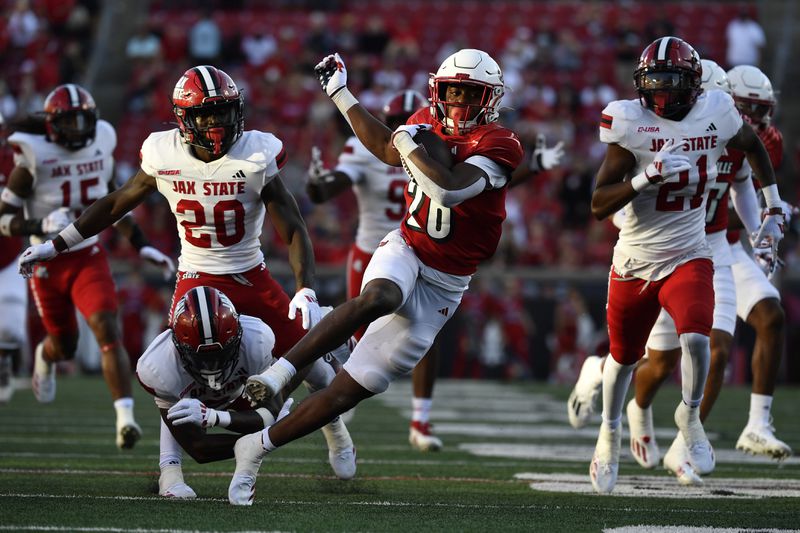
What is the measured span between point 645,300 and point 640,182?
0.62 metres

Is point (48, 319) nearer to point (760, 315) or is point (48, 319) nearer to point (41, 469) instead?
point (41, 469)

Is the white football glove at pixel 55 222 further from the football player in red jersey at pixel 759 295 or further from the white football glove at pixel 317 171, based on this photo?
the football player in red jersey at pixel 759 295

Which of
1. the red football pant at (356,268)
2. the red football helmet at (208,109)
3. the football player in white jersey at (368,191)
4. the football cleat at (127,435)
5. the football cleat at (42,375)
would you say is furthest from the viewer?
the football cleat at (42,375)

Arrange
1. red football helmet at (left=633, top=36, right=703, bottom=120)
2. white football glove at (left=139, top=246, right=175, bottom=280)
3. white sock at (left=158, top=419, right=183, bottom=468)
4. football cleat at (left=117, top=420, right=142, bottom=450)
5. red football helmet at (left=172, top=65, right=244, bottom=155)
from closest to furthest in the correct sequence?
1. white sock at (left=158, top=419, right=183, bottom=468)
2. red football helmet at (left=172, top=65, right=244, bottom=155)
3. red football helmet at (left=633, top=36, right=703, bottom=120)
4. football cleat at (left=117, top=420, right=142, bottom=450)
5. white football glove at (left=139, top=246, right=175, bottom=280)

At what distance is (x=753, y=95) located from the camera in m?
6.34

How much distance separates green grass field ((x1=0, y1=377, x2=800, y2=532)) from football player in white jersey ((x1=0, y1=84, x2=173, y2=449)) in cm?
72

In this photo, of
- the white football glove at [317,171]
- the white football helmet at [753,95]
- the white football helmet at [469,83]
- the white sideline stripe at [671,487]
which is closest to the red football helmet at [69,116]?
the white football glove at [317,171]

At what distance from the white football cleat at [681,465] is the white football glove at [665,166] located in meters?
1.23

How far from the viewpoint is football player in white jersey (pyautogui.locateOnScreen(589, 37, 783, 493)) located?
5109 millimetres

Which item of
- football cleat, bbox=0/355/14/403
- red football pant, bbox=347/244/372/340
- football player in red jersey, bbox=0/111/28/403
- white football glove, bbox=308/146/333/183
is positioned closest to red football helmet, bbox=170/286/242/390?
white football glove, bbox=308/146/333/183

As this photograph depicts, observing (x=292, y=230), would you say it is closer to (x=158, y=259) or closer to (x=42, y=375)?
(x=158, y=259)

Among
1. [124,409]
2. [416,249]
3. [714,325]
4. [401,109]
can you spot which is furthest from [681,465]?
[124,409]

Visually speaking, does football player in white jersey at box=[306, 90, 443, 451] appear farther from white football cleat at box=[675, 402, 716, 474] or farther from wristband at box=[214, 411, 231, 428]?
wristband at box=[214, 411, 231, 428]

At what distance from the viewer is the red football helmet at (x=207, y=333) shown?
4465mm
